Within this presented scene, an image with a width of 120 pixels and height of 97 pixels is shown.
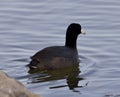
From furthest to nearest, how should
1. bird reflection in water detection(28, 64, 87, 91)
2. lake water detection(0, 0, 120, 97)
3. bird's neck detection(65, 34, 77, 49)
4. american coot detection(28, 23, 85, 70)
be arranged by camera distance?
bird's neck detection(65, 34, 77, 49)
american coot detection(28, 23, 85, 70)
bird reflection in water detection(28, 64, 87, 91)
lake water detection(0, 0, 120, 97)

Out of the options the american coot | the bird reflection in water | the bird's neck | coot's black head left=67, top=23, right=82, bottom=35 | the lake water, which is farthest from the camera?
coot's black head left=67, top=23, right=82, bottom=35

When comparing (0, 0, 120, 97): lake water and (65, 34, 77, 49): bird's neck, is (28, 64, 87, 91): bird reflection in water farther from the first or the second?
(65, 34, 77, 49): bird's neck

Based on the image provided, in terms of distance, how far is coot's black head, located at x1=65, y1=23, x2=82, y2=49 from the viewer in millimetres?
14350

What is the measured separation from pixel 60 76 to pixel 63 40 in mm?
2337

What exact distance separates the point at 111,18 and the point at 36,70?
13.9 feet

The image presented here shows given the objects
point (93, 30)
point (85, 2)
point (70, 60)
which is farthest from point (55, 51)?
point (85, 2)

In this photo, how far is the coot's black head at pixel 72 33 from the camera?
565 inches

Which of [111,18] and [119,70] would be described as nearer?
[119,70]

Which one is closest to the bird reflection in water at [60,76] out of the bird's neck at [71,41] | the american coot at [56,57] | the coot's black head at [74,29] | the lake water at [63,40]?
the lake water at [63,40]

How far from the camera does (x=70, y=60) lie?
13664 mm

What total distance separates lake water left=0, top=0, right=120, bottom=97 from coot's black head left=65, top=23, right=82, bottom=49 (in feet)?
1.12

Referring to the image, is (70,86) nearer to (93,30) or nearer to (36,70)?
(36,70)

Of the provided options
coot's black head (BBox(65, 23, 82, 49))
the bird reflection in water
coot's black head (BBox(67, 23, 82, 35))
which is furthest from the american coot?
coot's black head (BBox(67, 23, 82, 35))

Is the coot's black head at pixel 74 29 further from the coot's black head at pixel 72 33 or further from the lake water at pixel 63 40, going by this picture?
the lake water at pixel 63 40
